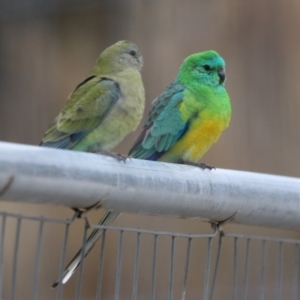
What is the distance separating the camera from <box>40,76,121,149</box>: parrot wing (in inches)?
75.7

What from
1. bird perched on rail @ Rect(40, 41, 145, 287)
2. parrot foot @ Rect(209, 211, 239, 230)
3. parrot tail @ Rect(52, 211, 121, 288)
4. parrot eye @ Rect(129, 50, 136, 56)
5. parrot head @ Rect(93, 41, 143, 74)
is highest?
parrot eye @ Rect(129, 50, 136, 56)

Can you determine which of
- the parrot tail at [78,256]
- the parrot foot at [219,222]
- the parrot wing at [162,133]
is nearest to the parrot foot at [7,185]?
the parrot tail at [78,256]

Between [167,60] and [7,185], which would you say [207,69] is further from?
[167,60]

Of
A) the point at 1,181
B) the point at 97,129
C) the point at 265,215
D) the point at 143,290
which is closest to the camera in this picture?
the point at 1,181

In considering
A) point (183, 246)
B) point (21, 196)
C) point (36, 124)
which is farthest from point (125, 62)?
point (36, 124)

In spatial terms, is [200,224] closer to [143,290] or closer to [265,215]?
[143,290]

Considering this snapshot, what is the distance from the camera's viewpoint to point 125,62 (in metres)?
2.16

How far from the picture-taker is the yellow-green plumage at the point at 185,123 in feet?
7.00

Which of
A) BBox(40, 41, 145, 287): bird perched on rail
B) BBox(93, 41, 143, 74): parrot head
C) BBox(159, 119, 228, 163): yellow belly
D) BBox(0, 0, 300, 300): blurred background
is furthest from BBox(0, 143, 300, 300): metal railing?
BBox(0, 0, 300, 300): blurred background

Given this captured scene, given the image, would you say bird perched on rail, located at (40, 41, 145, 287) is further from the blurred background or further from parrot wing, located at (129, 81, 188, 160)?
the blurred background

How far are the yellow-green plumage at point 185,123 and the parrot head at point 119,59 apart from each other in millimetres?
150

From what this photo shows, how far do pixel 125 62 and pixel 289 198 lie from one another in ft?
3.27

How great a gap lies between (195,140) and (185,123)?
0.19 ft

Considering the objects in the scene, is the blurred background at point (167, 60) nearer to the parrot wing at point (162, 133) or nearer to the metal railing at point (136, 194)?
the parrot wing at point (162, 133)
